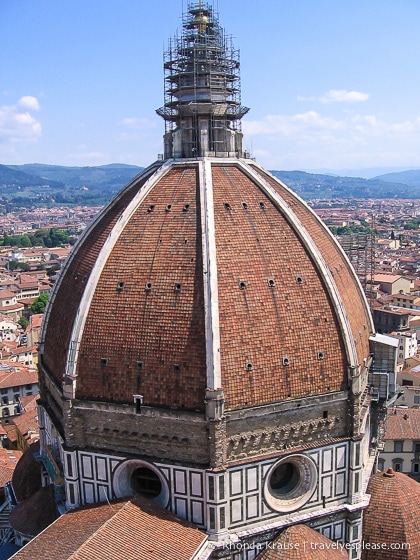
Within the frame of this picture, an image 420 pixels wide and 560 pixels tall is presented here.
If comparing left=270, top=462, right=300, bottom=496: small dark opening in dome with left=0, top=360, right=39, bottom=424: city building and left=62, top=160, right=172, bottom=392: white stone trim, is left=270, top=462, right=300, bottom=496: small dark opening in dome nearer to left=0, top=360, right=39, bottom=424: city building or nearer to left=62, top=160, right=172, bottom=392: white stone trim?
left=62, top=160, right=172, bottom=392: white stone trim

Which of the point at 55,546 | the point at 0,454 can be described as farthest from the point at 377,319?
the point at 55,546

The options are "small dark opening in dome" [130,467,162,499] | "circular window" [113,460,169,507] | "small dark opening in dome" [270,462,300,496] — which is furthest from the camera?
"small dark opening in dome" [270,462,300,496]

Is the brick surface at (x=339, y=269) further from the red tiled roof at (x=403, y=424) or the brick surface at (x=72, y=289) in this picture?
the red tiled roof at (x=403, y=424)

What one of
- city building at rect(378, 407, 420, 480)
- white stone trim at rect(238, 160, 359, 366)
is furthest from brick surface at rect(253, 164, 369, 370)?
city building at rect(378, 407, 420, 480)

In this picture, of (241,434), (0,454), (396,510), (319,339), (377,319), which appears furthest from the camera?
(377,319)

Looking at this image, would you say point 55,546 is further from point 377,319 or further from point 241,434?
point 377,319

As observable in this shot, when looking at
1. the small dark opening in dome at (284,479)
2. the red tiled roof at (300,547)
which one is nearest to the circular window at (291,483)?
the small dark opening in dome at (284,479)
